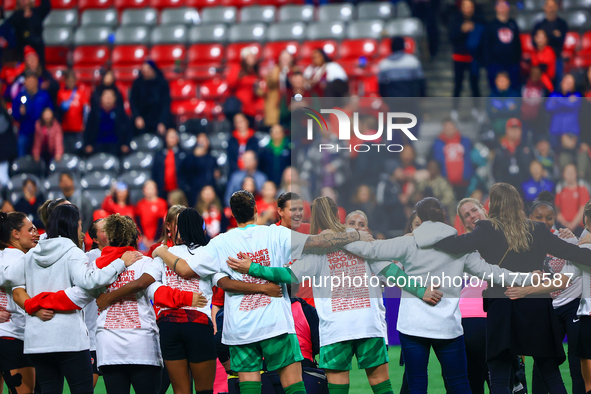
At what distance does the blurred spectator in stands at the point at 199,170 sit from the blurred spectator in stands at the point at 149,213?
62 cm

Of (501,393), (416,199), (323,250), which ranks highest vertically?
(416,199)

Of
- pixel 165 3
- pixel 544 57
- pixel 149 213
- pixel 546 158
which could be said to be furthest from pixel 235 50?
pixel 546 158

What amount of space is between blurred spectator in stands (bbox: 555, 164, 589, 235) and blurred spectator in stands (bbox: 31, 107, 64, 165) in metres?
8.47

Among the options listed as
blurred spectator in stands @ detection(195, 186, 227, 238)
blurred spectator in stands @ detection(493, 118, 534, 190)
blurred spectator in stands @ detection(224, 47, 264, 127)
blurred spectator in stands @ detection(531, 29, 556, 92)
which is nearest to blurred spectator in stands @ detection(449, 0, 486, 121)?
blurred spectator in stands @ detection(531, 29, 556, 92)

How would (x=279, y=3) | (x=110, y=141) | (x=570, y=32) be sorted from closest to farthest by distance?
(x=110, y=141) < (x=570, y=32) < (x=279, y=3)

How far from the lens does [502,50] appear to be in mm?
10891

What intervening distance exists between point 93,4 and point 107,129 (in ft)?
15.5

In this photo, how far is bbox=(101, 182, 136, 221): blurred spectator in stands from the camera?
984 centimetres

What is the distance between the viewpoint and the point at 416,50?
40.0 feet

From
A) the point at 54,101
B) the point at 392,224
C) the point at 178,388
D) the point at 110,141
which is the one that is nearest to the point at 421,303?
the point at 392,224

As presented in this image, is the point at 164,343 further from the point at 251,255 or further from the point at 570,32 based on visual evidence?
the point at 570,32

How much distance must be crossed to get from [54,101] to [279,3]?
513cm

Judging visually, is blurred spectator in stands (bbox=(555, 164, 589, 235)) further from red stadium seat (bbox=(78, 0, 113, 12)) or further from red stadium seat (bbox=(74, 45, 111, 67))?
red stadium seat (bbox=(78, 0, 113, 12))

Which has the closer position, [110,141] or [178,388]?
[178,388]
